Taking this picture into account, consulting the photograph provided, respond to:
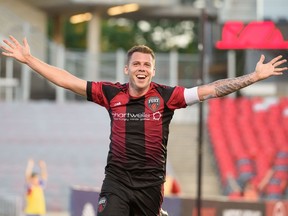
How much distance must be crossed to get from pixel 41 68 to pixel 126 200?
1.37 meters

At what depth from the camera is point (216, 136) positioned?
99.5 feet

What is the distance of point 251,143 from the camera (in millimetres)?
29344

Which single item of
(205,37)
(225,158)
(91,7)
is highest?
(91,7)

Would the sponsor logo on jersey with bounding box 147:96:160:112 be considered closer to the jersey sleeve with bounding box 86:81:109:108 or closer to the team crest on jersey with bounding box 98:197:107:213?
the jersey sleeve with bounding box 86:81:109:108

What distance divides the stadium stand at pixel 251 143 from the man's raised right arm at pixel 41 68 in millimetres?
14898

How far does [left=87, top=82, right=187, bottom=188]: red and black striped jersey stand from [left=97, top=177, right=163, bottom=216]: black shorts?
0.06 meters

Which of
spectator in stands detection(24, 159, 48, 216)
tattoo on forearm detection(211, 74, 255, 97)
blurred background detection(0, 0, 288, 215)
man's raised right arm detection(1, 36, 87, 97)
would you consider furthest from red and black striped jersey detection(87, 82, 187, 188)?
blurred background detection(0, 0, 288, 215)

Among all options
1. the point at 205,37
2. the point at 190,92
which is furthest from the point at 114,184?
the point at 205,37

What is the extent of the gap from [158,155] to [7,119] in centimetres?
2199

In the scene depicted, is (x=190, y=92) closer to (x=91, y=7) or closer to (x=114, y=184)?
(x=114, y=184)

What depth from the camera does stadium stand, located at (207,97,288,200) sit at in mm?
26484

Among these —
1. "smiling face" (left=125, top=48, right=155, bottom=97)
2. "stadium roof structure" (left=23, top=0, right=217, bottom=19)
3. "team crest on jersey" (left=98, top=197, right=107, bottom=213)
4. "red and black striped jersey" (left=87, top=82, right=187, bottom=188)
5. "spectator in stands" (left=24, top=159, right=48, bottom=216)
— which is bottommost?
"spectator in stands" (left=24, top=159, right=48, bottom=216)

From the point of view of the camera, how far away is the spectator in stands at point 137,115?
934cm

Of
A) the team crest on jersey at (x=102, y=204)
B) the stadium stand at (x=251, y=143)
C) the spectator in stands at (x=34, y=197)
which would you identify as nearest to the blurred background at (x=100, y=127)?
the stadium stand at (x=251, y=143)
